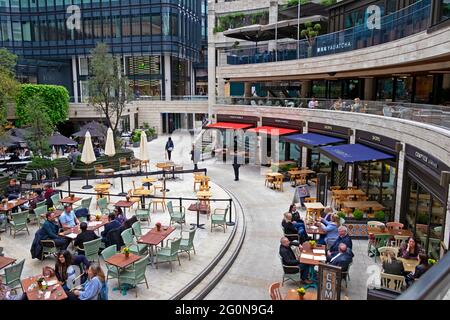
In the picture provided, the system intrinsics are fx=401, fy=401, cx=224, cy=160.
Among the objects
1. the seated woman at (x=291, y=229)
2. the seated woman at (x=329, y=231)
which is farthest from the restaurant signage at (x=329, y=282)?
the seated woman at (x=291, y=229)

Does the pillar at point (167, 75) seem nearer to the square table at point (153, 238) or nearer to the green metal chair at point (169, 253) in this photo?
the square table at point (153, 238)

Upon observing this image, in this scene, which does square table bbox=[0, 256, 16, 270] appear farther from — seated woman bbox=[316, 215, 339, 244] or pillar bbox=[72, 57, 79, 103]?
pillar bbox=[72, 57, 79, 103]

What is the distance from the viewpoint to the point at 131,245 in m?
12.6

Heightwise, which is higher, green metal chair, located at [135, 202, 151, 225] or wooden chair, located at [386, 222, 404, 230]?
wooden chair, located at [386, 222, 404, 230]

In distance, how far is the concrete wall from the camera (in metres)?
13.9

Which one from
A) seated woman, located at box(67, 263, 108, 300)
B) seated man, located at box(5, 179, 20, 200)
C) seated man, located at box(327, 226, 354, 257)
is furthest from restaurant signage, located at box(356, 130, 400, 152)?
seated man, located at box(5, 179, 20, 200)

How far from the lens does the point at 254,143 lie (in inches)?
1280

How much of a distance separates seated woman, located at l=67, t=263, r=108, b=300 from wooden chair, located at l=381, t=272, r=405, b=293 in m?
6.85

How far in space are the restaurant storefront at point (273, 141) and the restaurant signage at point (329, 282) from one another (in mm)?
19185

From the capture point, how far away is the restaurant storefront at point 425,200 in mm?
11922

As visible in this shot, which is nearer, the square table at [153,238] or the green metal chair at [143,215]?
the square table at [153,238]

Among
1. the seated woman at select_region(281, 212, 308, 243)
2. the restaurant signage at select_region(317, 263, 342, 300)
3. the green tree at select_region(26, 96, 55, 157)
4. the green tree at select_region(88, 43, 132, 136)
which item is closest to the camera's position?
the restaurant signage at select_region(317, 263, 342, 300)

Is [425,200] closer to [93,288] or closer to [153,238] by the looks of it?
[153,238]
